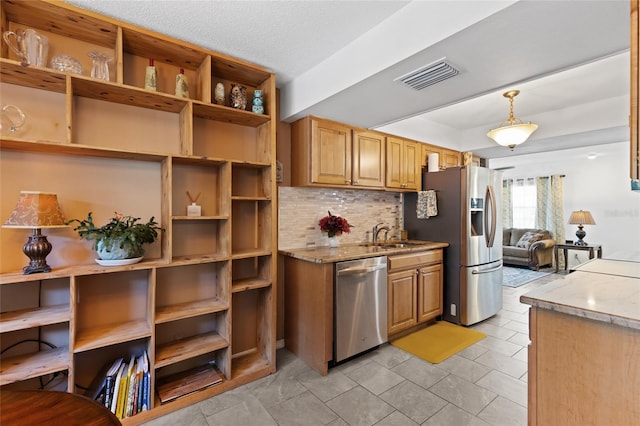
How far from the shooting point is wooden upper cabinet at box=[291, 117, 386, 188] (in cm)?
280

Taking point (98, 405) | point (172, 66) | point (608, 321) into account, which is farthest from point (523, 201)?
point (98, 405)

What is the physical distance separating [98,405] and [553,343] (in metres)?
1.78

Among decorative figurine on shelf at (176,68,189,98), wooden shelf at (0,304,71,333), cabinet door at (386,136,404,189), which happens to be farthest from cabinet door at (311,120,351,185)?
wooden shelf at (0,304,71,333)

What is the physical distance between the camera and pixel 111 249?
1803 mm

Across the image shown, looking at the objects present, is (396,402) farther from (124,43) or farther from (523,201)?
(523,201)

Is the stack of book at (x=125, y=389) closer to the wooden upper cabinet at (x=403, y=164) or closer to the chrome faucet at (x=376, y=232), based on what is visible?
the chrome faucet at (x=376, y=232)

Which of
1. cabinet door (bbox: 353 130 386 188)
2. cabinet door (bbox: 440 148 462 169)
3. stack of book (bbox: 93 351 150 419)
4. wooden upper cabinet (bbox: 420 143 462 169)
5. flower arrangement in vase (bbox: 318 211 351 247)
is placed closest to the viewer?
stack of book (bbox: 93 351 150 419)

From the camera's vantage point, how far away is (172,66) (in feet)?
7.48

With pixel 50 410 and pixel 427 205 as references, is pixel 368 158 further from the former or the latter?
pixel 50 410

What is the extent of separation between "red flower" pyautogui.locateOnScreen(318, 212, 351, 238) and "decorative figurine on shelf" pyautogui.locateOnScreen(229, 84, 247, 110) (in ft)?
4.42

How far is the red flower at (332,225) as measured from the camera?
9.91 ft

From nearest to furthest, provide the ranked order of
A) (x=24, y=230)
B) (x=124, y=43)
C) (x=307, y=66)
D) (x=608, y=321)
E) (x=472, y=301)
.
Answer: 1. (x=608, y=321)
2. (x=24, y=230)
3. (x=124, y=43)
4. (x=307, y=66)
5. (x=472, y=301)

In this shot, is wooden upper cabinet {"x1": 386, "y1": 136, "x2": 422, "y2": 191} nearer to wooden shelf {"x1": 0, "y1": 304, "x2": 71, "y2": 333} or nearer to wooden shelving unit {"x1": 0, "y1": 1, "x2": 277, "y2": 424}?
wooden shelving unit {"x1": 0, "y1": 1, "x2": 277, "y2": 424}

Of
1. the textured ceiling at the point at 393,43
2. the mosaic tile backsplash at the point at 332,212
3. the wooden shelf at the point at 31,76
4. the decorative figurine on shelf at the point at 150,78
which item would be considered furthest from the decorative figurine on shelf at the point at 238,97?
the wooden shelf at the point at 31,76
